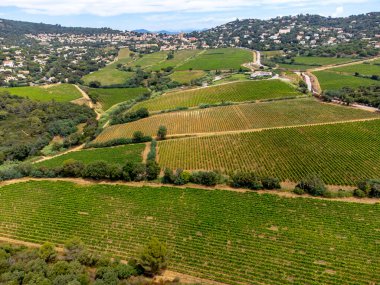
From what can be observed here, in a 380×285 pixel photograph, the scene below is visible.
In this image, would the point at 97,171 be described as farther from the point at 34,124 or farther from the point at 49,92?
the point at 49,92

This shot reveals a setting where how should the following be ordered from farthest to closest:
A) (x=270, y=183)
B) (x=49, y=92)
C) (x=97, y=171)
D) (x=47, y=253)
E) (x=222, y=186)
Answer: (x=49, y=92)
(x=97, y=171)
(x=222, y=186)
(x=270, y=183)
(x=47, y=253)

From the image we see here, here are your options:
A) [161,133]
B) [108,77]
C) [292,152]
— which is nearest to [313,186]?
[292,152]

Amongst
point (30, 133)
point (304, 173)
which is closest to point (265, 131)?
point (304, 173)

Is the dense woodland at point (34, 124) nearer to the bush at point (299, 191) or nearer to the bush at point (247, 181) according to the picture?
the bush at point (247, 181)

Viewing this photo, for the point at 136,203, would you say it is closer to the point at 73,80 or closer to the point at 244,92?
the point at 244,92

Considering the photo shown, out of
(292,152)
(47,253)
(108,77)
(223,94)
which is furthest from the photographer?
(108,77)

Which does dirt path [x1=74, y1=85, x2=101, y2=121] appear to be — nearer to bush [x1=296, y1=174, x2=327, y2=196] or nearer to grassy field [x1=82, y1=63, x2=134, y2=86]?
grassy field [x1=82, y1=63, x2=134, y2=86]
